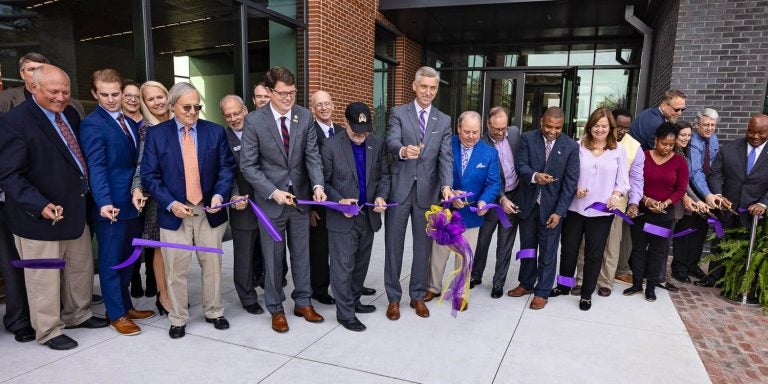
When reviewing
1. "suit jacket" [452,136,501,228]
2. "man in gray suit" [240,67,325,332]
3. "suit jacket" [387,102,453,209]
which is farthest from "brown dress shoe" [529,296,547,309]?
"man in gray suit" [240,67,325,332]

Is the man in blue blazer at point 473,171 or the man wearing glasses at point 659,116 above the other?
the man wearing glasses at point 659,116

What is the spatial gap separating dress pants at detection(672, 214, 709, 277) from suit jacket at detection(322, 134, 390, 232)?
350 centimetres

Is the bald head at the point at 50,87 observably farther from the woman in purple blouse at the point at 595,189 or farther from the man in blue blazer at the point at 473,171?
the woman in purple blouse at the point at 595,189

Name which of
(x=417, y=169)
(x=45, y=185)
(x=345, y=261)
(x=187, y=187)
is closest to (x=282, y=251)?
(x=345, y=261)

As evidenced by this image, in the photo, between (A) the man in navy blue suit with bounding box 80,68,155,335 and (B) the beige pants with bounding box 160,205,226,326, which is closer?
(A) the man in navy blue suit with bounding box 80,68,155,335

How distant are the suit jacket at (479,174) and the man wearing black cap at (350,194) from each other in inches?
25.9

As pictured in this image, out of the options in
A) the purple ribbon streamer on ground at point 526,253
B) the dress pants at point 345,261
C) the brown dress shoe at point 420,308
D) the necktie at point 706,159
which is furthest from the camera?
the necktie at point 706,159

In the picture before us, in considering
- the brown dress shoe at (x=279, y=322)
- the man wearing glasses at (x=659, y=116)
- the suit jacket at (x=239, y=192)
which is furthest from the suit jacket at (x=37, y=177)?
the man wearing glasses at (x=659, y=116)

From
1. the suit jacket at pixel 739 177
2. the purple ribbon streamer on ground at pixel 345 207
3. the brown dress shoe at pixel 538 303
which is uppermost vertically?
the suit jacket at pixel 739 177

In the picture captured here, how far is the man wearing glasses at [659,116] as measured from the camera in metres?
4.65

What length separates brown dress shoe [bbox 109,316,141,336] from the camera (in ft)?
11.2

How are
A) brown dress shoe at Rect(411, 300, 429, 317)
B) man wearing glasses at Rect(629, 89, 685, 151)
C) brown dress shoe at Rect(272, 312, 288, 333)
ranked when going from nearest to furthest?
brown dress shoe at Rect(272, 312, 288, 333) < brown dress shoe at Rect(411, 300, 429, 317) < man wearing glasses at Rect(629, 89, 685, 151)

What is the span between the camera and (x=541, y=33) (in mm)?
10250

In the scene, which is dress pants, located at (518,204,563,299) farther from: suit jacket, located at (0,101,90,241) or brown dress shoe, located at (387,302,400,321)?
suit jacket, located at (0,101,90,241)
